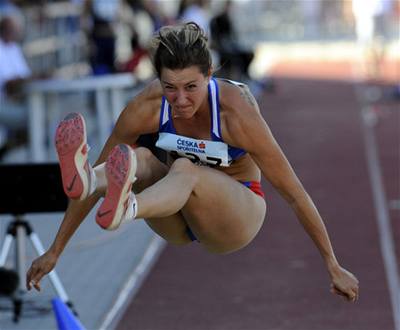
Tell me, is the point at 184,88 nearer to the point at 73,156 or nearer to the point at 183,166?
the point at 183,166

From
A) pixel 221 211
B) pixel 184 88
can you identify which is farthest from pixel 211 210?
pixel 184 88

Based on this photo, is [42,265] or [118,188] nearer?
[118,188]

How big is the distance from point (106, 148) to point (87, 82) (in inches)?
235

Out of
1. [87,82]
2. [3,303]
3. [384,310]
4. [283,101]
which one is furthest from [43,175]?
[283,101]

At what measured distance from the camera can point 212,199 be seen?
557 cm

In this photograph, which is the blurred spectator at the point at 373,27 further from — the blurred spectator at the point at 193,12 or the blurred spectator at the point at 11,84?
the blurred spectator at the point at 11,84

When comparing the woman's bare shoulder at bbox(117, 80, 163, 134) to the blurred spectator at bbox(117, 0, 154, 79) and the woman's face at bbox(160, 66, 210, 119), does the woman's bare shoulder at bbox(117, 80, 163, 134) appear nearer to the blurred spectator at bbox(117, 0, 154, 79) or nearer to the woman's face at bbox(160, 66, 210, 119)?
the woman's face at bbox(160, 66, 210, 119)

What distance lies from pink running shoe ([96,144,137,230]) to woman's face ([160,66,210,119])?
0.47m

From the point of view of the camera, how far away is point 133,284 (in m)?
8.76

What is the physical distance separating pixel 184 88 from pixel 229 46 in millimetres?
14659

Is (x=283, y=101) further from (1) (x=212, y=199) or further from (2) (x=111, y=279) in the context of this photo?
(1) (x=212, y=199)

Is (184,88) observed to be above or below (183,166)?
above

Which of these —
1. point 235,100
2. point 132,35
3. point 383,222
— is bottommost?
point 383,222

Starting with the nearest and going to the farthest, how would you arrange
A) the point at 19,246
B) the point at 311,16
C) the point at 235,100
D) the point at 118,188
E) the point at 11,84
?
the point at 118,188 → the point at 235,100 → the point at 19,246 → the point at 11,84 → the point at 311,16
